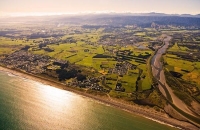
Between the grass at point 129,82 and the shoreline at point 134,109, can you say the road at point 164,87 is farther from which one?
the grass at point 129,82

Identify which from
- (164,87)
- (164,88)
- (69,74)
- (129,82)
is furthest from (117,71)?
(164,88)

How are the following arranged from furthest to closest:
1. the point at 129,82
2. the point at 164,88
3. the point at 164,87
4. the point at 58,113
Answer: the point at 129,82, the point at 164,87, the point at 164,88, the point at 58,113

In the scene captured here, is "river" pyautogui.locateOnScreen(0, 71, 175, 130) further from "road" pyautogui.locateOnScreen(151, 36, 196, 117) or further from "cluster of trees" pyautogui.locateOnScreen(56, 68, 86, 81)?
"road" pyautogui.locateOnScreen(151, 36, 196, 117)

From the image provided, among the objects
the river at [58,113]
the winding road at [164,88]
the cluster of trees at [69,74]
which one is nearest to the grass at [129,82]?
the winding road at [164,88]

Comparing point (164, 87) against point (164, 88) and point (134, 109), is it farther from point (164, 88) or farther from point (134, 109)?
point (134, 109)

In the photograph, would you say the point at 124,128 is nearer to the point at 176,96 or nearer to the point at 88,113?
the point at 88,113

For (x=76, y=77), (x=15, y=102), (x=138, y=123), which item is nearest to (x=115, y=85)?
(x=76, y=77)

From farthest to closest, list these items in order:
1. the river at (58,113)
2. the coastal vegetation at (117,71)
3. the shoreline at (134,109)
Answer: the coastal vegetation at (117,71)
the shoreline at (134,109)
the river at (58,113)

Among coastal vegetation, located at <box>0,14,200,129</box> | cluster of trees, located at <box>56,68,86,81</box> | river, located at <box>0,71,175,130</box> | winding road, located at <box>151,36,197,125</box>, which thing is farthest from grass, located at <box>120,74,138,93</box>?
cluster of trees, located at <box>56,68,86,81</box>
